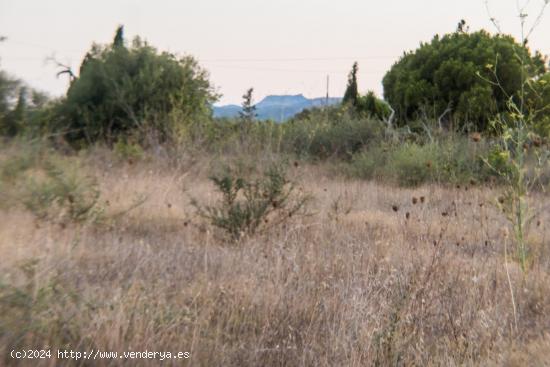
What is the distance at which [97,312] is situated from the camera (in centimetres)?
308

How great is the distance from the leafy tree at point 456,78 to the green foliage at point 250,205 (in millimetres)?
12182

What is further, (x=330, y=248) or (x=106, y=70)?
(x=106, y=70)

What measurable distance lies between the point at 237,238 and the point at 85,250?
5.20 feet

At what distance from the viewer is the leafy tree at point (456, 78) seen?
1869 centimetres

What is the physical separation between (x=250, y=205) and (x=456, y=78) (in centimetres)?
1480

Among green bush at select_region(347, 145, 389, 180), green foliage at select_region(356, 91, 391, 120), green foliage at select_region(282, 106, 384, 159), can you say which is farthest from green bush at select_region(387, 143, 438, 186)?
green foliage at select_region(356, 91, 391, 120)

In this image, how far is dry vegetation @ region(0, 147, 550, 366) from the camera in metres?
3.01

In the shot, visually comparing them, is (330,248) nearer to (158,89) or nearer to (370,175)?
(370,175)

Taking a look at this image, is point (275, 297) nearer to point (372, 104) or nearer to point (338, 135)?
point (338, 135)

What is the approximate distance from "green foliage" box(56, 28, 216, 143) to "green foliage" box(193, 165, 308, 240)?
8843mm

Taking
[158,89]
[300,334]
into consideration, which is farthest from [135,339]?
[158,89]

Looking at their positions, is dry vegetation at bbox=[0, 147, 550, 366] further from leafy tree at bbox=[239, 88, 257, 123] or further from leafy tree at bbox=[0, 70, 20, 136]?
leafy tree at bbox=[239, 88, 257, 123]

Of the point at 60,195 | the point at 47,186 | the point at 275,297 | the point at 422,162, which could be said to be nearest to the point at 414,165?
the point at 422,162

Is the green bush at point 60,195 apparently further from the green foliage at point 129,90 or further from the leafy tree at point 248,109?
the green foliage at point 129,90
